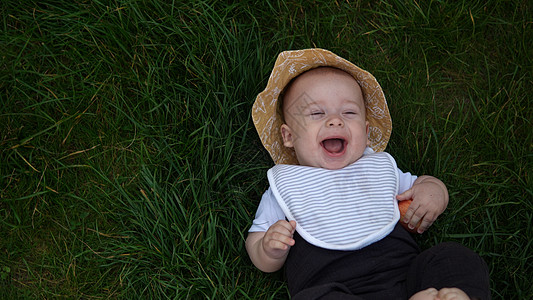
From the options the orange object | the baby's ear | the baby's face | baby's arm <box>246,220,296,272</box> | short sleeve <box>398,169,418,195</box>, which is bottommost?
baby's arm <box>246,220,296,272</box>

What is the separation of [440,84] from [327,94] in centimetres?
92

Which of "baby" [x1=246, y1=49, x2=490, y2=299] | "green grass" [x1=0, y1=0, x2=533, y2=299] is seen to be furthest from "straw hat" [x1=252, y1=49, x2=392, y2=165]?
"green grass" [x1=0, y1=0, x2=533, y2=299]

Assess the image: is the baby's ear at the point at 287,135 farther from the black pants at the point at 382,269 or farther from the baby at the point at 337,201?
the black pants at the point at 382,269

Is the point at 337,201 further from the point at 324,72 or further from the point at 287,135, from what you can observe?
the point at 324,72

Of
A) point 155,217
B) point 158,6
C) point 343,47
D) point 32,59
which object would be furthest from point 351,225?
point 32,59

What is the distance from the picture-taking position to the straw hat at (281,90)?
2.46 meters

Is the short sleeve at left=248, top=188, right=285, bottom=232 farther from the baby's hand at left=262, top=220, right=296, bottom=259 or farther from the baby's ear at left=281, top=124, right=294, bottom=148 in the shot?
the baby's ear at left=281, top=124, right=294, bottom=148

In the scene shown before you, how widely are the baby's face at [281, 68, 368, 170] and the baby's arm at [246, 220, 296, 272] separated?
0.38 metres

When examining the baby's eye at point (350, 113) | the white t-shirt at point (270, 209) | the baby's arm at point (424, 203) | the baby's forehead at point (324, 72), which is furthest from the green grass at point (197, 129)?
the baby's eye at point (350, 113)

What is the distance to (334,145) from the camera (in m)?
2.45

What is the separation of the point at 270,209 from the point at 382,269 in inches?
24.6

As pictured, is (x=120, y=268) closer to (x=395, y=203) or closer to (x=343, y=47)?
(x=395, y=203)

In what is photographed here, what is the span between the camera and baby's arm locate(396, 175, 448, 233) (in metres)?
2.34

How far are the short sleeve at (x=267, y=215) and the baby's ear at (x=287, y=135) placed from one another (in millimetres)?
283
